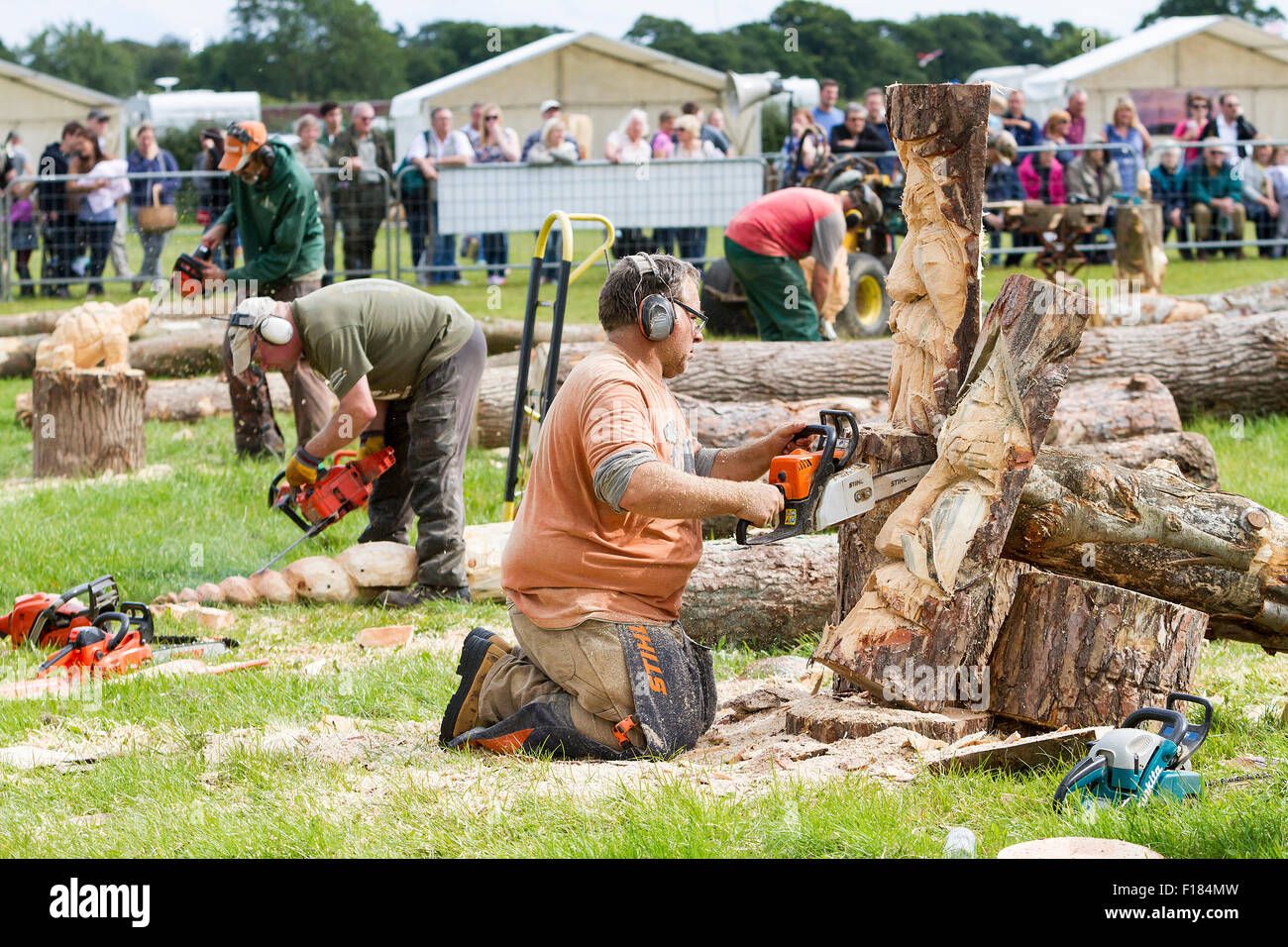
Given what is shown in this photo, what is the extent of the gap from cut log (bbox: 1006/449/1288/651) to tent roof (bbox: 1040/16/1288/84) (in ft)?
64.3

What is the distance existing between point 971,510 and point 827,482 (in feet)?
1.38

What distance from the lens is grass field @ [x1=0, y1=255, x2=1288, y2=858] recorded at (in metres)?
2.94

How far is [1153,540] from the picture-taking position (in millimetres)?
3887

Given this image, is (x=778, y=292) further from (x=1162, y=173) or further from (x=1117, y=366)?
(x=1162, y=173)

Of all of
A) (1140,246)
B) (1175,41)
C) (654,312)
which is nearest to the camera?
(654,312)

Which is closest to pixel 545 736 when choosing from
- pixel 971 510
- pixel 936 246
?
pixel 971 510

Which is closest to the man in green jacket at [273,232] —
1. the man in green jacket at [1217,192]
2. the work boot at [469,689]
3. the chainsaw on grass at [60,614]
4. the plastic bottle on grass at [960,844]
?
the chainsaw on grass at [60,614]

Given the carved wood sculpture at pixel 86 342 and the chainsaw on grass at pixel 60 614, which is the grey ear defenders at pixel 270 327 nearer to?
the chainsaw on grass at pixel 60 614

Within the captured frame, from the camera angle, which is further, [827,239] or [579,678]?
[827,239]

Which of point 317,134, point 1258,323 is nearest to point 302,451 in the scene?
point 1258,323

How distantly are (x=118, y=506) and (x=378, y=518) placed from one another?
1.90 meters

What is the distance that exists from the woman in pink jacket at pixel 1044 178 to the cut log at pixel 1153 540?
11.8 metres

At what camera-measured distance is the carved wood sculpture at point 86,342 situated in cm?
852

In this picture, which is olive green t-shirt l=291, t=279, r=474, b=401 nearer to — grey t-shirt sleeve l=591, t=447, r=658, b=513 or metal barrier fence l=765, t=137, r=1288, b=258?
grey t-shirt sleeve l=591, t=447, r=658, b=513
